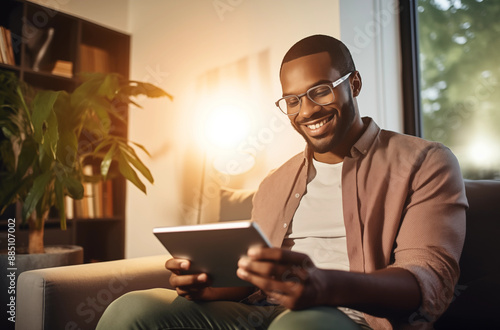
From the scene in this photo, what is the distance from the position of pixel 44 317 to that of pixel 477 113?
1778 millimetres

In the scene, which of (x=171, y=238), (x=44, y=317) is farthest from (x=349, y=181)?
(x=44, y=317)

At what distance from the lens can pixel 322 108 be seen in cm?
119

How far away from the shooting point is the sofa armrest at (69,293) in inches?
45.4

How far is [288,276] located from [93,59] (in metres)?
2.48

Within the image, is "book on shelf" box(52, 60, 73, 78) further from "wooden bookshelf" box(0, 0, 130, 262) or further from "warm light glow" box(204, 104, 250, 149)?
"warm light glow" box(204, 104, 250, 149)

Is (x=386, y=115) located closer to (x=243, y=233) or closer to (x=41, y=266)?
(x=243, y=233)

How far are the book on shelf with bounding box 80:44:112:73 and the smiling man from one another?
6.17 feet

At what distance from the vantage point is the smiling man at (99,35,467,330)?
75 centimetres

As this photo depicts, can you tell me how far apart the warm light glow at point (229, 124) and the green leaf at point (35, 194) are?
0.80 meters

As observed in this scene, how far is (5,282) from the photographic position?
164 centimetres

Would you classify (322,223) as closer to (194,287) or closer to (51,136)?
(194,287)

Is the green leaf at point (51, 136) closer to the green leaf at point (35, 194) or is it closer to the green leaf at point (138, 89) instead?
the green leaf at point (35, 194)

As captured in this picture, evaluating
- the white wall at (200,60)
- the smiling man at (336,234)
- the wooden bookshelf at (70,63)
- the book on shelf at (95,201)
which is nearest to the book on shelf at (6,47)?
the wooden bookshelf at (70,63)

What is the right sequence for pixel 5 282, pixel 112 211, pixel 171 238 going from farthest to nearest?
pixel 112 211 < pixel 5 282 < pixel 171 238
